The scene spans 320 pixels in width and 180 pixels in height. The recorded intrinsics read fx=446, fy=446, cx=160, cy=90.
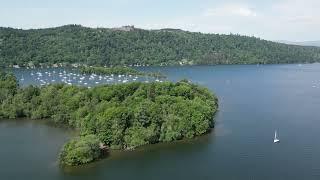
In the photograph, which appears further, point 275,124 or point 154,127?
point 275,124

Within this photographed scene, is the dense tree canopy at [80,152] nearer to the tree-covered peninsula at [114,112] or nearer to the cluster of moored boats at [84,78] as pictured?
the tree-covered peninsula at [114,112]

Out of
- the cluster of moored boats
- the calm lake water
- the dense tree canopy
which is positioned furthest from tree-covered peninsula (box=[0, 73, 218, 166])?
the cluster of moored boats

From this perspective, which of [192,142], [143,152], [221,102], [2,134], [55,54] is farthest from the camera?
[55,54]

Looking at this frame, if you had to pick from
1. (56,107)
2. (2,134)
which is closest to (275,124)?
(56,107)

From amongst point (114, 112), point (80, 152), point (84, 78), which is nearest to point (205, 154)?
point (114, 112)

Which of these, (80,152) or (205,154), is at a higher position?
(80,152)

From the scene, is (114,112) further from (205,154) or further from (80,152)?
(205,154)

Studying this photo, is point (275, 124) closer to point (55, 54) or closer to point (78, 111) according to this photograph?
point (78, 111)

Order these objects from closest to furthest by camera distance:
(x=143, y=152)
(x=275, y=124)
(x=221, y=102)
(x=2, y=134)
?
(x=143, y=152) < (x=2, y=134) < (x=275, y=124) < (x=221, y=102)
